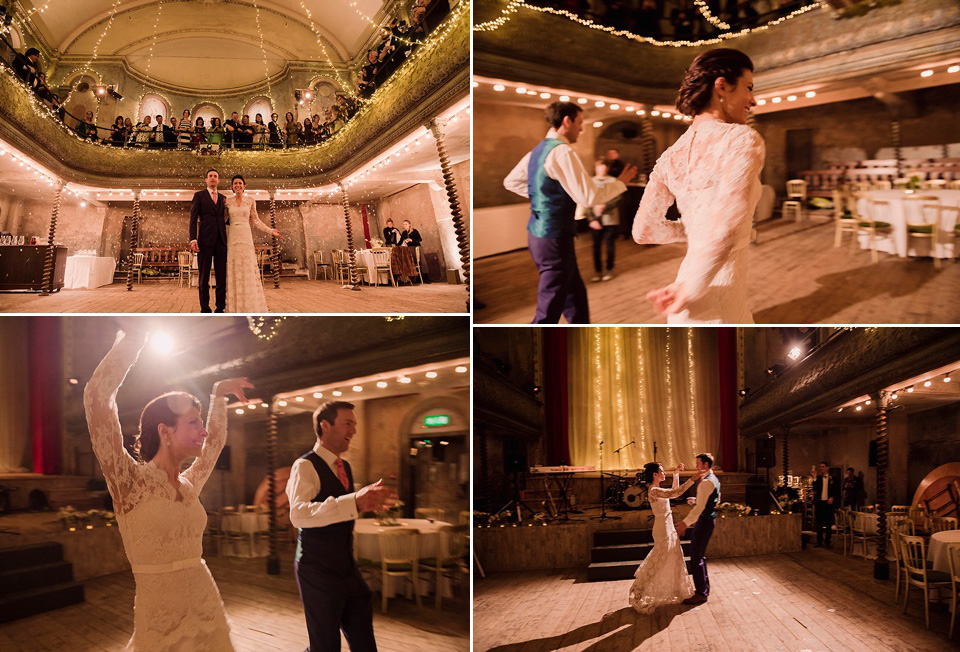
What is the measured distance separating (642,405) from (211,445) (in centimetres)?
190

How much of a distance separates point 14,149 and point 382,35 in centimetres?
154

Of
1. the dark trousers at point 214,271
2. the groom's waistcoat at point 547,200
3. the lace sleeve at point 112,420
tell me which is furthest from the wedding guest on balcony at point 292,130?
the lace sleeve at point 112,420

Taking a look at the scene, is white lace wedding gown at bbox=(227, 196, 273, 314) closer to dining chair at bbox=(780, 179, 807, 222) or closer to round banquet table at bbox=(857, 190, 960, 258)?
dining chair at bbox=(780, 179, 807, 222)

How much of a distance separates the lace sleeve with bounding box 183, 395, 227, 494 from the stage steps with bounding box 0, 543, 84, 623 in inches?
→ 25.7

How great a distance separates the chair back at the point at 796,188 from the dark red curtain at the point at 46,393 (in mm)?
3032

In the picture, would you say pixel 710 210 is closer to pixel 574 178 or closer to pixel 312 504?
pixel 574 178

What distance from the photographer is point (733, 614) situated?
318cm

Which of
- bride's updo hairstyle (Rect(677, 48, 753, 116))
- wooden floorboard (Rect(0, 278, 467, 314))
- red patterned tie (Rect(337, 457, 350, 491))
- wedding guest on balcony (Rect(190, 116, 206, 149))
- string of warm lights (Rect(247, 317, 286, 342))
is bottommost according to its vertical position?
red patterned tie (Rect(337, 457, 350, 491))

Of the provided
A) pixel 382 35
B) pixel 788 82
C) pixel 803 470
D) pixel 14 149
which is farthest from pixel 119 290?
pixel 803 470

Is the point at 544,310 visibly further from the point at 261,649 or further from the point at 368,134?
the point at 261,649

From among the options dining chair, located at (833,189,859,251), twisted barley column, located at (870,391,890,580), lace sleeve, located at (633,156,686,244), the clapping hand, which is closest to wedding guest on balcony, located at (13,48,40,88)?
the clapping hand

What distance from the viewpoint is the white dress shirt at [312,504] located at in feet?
9.86

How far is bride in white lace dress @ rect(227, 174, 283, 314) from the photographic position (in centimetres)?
286

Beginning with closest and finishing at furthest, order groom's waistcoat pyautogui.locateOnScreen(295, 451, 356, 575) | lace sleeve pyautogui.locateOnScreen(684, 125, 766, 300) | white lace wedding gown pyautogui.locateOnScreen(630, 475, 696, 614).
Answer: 1. lace sleeve pyautogui.locateOnScreen(684, 125, 766, 300)
2. groom's waistcoat pyautogui.locateOnScreen(295, 451, 356, 575)
3. white lace wedding gown pyautogui.locateOnScreen(630, 475, 696, 614)
